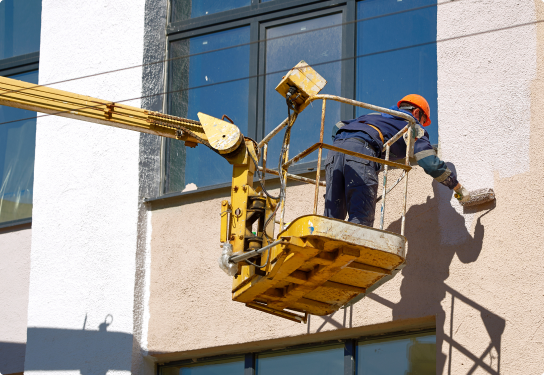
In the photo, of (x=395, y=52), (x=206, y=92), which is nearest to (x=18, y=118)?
(x=206, y=92)

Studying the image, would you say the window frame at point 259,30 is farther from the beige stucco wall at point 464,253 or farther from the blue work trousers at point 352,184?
the blue work trousers at point 352,184

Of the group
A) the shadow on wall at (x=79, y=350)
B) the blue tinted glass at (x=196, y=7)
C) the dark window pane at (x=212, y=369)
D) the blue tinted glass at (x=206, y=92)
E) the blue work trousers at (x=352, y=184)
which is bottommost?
the dark window pane at (x=212, y=369)

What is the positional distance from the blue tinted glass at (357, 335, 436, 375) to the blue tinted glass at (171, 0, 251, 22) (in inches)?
182

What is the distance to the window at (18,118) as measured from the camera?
444 inches

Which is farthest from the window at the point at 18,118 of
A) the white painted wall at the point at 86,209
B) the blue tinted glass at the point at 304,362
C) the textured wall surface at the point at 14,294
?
the blue tinted glass at the point at 304,362

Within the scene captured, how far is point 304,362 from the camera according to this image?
8.84 m

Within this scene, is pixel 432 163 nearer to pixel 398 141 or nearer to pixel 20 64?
pixel 398 141

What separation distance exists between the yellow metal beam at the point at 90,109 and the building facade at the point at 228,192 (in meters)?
1.37

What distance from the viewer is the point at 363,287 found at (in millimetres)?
7570

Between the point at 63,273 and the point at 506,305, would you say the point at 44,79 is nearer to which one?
the point at 63,273

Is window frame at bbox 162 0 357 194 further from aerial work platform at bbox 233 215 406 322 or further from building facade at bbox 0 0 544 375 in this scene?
aerial work platform at bbox 233 215 406 322

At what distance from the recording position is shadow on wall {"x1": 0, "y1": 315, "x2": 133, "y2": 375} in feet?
30.6

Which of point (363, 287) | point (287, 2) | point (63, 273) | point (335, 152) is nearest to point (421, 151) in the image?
point (335, 152)

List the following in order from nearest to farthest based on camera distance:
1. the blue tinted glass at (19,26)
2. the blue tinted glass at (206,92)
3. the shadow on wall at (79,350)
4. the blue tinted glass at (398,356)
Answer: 1. the blue tinted glass at (398,356)
2. the shadow on wall at (79,350)
3. the blue tinted glass at (206,92)
4. the blue tinted glass at (19,26)
